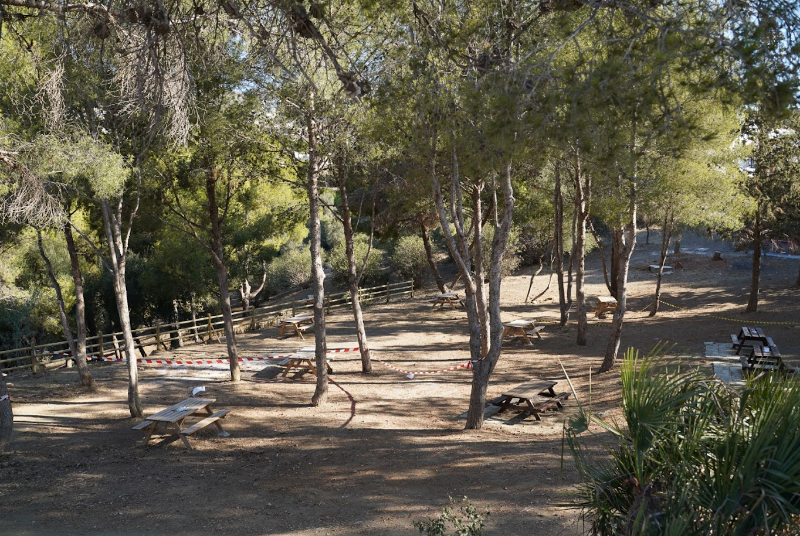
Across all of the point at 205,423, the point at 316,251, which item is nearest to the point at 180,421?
the point at 205,423

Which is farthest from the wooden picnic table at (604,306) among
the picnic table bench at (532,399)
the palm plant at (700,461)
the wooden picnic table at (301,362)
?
the palm plant at (700,461)

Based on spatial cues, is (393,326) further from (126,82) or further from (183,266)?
(126,82)

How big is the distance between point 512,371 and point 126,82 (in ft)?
31.7

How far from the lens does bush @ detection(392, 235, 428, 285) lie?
30.7m

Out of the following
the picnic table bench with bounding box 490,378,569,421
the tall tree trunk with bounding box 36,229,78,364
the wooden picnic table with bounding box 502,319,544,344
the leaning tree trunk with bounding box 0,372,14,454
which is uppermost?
the tall tree trunk with bounding box 36,229,78,364

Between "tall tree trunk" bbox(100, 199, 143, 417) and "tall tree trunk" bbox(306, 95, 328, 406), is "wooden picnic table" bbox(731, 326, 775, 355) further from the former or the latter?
"tall tree trunk" bbox(100, 199, 143, 417)

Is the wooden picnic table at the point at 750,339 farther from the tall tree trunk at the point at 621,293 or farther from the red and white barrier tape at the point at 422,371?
the red and white barrier tape at the point at 422,371

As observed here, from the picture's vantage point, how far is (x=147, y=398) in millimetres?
12367

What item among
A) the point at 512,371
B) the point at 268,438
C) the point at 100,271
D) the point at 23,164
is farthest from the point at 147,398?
the point at 100,271

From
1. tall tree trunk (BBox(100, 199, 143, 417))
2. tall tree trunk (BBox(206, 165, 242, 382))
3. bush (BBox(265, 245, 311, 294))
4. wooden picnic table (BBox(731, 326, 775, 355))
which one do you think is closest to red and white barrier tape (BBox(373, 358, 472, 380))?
tall tree trunk (BBox(206, 165, 242, 382))

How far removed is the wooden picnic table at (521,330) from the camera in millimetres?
17234

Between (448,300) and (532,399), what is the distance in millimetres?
12954

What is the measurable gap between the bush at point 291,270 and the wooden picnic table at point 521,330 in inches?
704

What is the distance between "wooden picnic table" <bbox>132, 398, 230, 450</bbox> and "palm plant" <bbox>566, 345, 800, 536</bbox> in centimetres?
711
